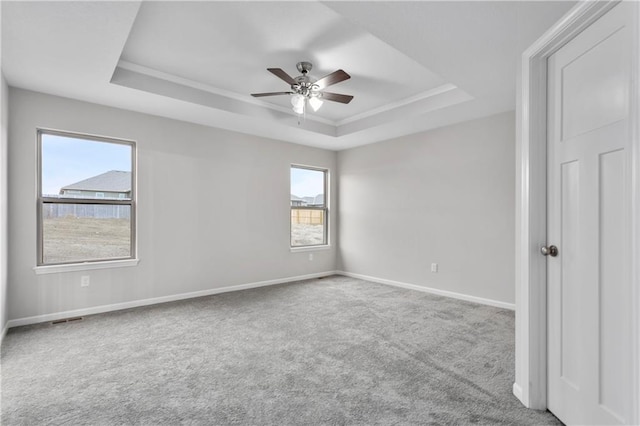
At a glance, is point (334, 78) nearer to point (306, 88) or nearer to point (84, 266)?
point (306, 88)

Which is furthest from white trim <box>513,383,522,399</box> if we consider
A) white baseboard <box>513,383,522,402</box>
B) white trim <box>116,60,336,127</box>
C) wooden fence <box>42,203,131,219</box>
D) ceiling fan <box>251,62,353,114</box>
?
wooden fence <box>42,203,131,219</box>

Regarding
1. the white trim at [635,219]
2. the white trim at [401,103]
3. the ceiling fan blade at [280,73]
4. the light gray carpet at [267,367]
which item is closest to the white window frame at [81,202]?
the light gray carpet at [267,367]

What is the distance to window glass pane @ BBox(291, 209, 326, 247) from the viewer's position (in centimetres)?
575

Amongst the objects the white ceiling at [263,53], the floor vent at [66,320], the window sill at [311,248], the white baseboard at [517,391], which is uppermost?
the white ceiling at [263,53]

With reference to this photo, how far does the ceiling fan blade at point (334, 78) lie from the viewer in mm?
2805

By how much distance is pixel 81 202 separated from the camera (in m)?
3.72

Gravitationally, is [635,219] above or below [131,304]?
above

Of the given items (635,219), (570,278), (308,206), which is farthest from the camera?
(308,206)

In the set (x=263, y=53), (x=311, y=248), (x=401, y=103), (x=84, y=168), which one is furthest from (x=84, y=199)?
(x=401, y=103)

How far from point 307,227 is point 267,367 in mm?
3652

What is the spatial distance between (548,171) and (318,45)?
6.83 feet

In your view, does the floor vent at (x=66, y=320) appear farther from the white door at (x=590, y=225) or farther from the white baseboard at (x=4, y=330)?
the white door at (x=590, y=225)

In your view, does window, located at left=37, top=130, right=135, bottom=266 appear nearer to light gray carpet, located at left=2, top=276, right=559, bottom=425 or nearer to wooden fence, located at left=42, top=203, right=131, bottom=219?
wooden fence, located at left=42, top=203, right=131, bottom=219

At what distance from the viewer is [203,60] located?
3.15 metres
